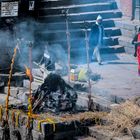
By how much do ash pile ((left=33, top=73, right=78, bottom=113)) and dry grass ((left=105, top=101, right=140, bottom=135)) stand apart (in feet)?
4.53

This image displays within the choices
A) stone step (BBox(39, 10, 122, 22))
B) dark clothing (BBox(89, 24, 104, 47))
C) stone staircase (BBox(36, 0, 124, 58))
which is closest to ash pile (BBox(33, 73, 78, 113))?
dark clothing (BBox(89, 24, 104, 47))

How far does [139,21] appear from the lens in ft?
73.1

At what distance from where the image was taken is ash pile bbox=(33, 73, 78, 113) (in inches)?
497

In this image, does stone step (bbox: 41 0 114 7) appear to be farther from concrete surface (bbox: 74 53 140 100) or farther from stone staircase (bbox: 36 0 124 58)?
concrete surface (bbox: 74 53 140 100)

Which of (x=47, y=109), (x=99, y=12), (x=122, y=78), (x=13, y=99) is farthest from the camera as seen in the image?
(x=99, y=12)

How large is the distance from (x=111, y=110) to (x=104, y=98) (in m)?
2.33

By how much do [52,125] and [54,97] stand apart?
1.53 metres

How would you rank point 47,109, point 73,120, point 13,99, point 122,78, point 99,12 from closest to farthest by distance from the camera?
point 73,120 → point 47,109 → point 13,99 → point 122,78 → point 99,12

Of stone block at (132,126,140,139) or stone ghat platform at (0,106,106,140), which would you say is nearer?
stone block at (132,126,140,139)

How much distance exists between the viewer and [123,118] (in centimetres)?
1124

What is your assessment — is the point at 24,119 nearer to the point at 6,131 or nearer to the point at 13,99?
the point at 6,131

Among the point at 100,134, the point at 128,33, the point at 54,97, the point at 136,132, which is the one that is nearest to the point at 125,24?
the point at 128,33

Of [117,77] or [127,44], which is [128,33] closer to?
[127,44]

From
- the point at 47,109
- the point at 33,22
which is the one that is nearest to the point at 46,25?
the point at 33,22
